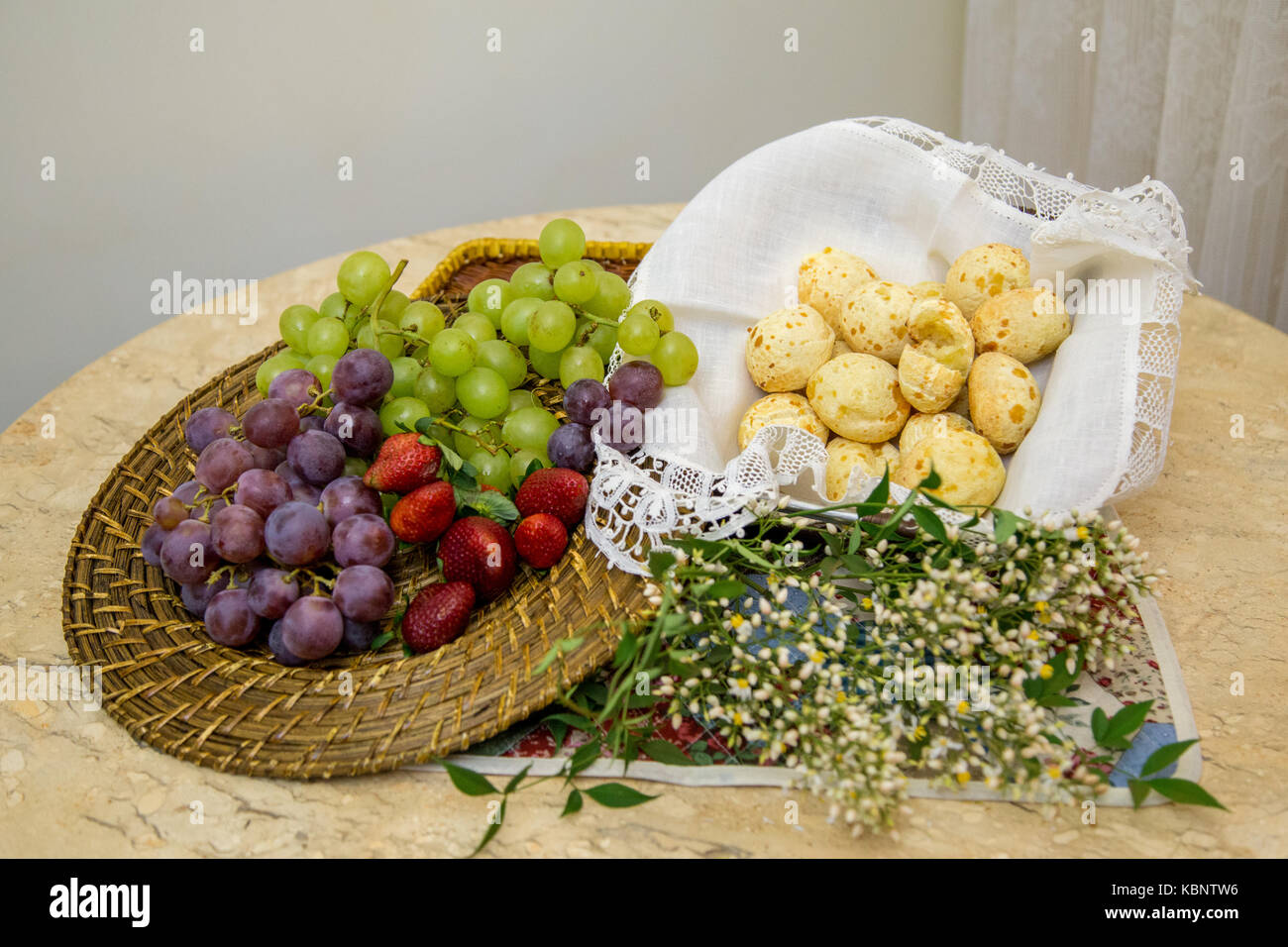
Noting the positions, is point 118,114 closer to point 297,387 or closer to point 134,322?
point 134,322

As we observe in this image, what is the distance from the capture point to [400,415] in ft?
3.47

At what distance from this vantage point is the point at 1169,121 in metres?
1.71

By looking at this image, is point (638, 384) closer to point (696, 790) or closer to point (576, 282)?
point (576, 282)

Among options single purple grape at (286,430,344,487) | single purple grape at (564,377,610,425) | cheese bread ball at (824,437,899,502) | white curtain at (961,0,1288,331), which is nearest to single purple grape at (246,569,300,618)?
single purple grape at (286,430,344,487)

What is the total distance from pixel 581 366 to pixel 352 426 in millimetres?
240

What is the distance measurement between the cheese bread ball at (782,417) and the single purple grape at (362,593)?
1.28 ft

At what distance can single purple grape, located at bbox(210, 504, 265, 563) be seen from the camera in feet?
3.01

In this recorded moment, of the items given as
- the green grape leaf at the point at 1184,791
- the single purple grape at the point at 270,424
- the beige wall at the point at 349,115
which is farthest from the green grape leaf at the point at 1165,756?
the beige wall at the point at 349,115

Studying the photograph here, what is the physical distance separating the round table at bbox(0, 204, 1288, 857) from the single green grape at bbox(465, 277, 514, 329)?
20.3 inches

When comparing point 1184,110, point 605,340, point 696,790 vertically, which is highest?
point 1184,110

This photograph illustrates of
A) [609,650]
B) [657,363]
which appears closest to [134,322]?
[657,363]

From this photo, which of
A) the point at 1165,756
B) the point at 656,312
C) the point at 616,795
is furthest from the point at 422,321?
the point at 1165,756

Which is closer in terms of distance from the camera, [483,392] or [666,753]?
[666,753]

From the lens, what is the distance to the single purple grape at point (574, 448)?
101cm
